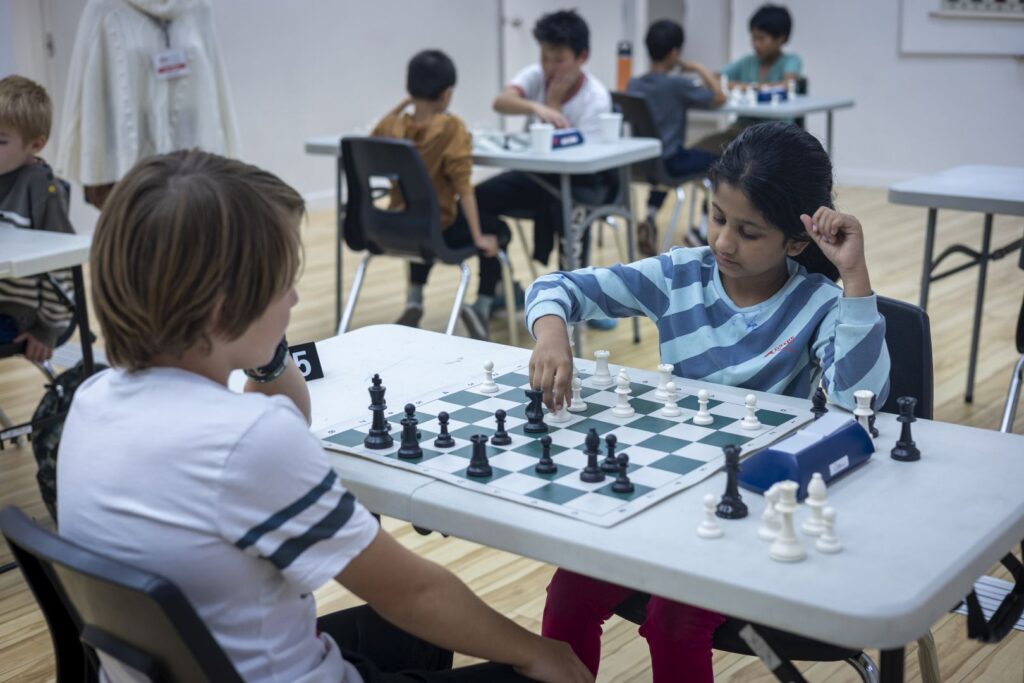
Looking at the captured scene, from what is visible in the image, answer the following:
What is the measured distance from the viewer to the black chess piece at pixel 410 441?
141 centimetres

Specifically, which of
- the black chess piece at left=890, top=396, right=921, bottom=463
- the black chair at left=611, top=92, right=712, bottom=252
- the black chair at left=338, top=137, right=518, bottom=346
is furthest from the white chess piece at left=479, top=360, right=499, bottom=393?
the black chair at left=611, top=92, right=712, bottom=252

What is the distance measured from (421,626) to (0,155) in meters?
2.32

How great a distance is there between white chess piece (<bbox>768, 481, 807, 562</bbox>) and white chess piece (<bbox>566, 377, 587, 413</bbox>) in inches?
18.6

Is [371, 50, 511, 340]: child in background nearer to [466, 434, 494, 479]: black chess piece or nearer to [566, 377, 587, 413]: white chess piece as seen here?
[566, 377, 587, 413]: white chess piece

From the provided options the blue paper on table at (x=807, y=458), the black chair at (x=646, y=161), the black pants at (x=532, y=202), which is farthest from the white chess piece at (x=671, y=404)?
the black chair at (x=646, y=161)

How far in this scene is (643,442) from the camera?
57.4 inches

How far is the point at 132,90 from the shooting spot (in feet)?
14.2

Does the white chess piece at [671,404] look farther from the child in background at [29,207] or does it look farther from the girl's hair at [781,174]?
the child in background at [29,207]

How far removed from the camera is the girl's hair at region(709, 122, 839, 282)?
182 cm

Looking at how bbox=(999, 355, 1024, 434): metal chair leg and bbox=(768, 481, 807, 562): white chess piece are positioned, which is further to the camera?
bbox=(999, 355, 1024, 434): metal chair leg

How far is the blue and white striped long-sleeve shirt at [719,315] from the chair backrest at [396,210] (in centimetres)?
192

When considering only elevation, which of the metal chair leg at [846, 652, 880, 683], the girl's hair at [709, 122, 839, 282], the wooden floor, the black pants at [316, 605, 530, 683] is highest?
the girl's hair at [709, 122, 839, 282]

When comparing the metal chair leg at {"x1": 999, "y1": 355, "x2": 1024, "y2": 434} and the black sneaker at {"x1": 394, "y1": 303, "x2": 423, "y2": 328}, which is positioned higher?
the metal chair leg at {"x1": 999, "y1": 355, "x2": 1024, "y2": 434}

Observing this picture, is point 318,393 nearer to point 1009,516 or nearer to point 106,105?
point 1009,516
